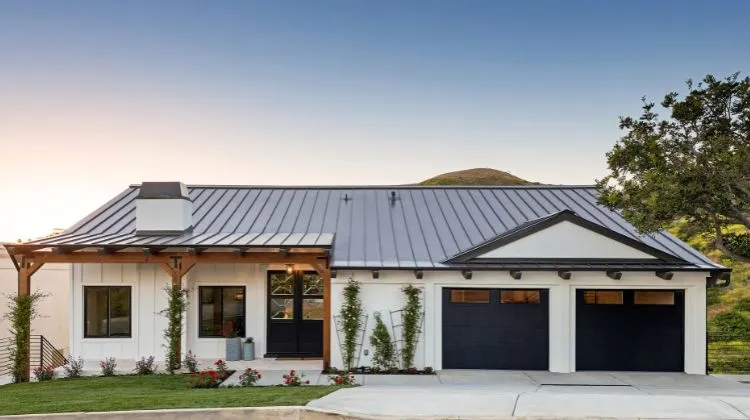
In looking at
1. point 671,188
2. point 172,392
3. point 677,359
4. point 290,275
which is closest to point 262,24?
point 290,275

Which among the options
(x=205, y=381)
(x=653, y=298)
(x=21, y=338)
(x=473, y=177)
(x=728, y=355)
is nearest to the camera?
(x=205, y=381)

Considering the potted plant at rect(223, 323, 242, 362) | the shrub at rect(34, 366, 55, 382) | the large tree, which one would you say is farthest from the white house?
the large tree

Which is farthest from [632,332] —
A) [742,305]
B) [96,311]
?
[742,305]

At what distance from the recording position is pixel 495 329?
13.0 m

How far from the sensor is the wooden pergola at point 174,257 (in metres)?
12.5

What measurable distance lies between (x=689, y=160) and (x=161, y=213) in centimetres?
1334

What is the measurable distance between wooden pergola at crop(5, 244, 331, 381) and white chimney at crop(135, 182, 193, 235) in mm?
1340

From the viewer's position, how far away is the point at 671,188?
959cm

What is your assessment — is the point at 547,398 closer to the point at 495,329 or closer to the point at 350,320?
the point at 495,329

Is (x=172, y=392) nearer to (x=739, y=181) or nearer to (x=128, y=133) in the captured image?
(x=739, y=181)

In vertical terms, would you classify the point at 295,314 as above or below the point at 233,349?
above

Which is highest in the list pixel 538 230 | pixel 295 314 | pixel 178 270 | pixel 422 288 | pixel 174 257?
pixel 538 230

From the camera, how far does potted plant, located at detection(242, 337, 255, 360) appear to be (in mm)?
13890

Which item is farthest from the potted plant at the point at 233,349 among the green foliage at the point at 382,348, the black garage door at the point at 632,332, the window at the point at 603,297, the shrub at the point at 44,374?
the window at the point at 603,297
